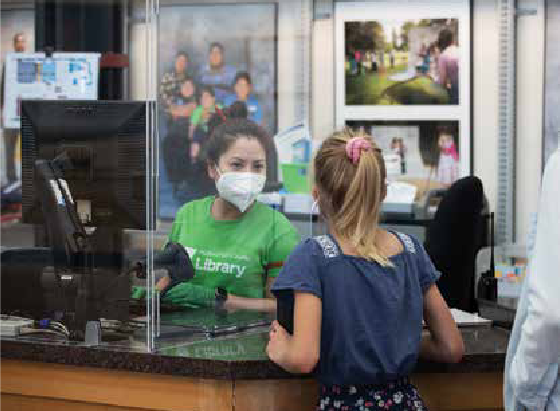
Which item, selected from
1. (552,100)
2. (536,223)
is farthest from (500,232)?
(536,223)

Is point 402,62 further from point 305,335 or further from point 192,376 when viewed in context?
point 305,335

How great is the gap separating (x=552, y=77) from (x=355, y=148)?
8.57 feet

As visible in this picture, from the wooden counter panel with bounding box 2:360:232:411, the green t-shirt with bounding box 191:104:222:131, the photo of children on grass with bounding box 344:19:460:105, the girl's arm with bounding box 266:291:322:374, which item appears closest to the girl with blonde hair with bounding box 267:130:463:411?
the girl's arm with bounding box 266:291:322:374

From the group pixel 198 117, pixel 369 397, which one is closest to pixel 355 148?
pixel 369 397

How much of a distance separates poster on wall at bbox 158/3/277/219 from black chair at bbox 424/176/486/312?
0.87 metres

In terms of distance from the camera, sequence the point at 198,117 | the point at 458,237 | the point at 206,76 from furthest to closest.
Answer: the point at 206,76 → the point at 458,237 → the point at 198,117

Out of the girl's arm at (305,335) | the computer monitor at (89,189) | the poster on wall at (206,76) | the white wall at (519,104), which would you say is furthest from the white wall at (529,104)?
the girl's arm at (305,335)

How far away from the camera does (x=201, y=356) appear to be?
2680 millimetres

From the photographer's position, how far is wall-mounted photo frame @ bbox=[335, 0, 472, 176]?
5023 mm

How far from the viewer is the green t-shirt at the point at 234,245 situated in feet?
10.5

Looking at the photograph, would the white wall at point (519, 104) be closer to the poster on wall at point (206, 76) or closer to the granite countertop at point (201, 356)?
the poster on wall at point (206, 76)

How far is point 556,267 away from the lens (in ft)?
7.18

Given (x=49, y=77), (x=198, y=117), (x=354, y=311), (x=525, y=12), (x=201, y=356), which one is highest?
(x=525, y=12)

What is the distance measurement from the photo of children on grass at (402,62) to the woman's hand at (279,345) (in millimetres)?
2683
